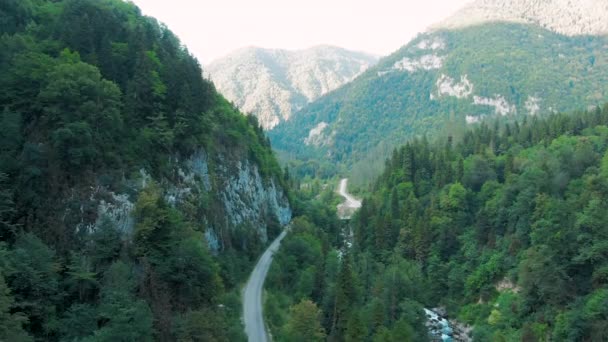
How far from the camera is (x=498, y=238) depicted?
67.1m

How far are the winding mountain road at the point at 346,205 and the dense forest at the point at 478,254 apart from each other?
28.5 m

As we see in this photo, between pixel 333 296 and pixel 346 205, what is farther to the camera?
pixel 346 205

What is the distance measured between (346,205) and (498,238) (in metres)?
72.0

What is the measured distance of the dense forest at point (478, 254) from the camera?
47031 mm

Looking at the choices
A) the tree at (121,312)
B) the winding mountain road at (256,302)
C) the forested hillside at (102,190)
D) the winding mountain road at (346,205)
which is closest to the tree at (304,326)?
the winding mountain road at (256,302)

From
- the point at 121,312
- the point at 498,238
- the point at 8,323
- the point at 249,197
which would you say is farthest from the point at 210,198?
the point at 498,238

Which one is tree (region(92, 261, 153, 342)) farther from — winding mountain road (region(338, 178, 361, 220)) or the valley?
winding mountain road (region(338, 178, 361, 220))

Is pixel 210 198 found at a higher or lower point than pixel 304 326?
higher

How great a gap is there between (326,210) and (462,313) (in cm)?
4525

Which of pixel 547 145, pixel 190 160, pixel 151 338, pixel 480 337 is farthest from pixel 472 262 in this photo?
pixel 151 338

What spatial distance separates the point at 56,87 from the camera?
3525 centimetres

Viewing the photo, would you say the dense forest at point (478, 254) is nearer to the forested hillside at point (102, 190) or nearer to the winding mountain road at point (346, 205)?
the forested hillside at point (102, 190)

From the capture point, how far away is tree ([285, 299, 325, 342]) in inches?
1519

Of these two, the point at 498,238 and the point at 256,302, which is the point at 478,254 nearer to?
the point at 498,238
